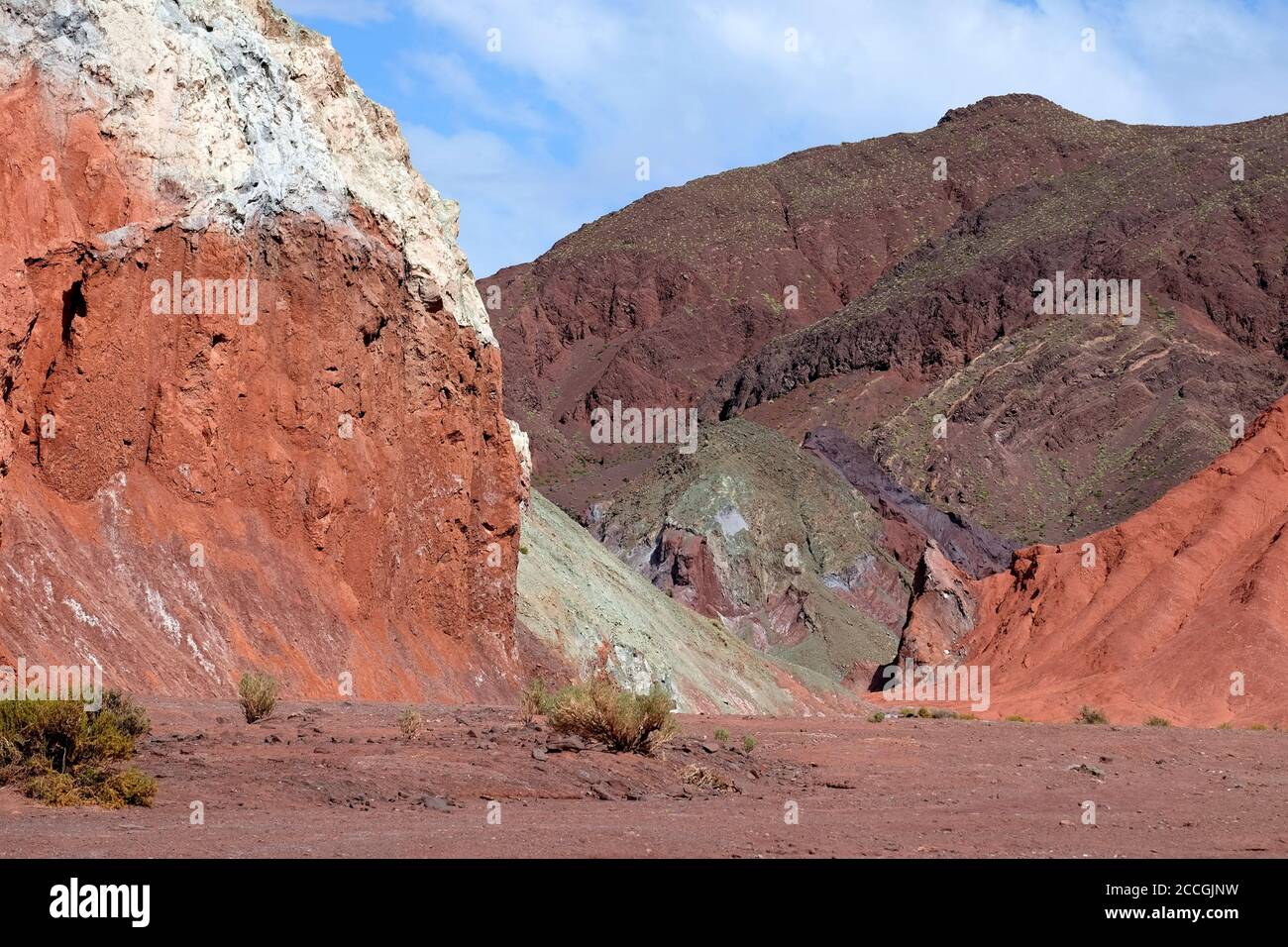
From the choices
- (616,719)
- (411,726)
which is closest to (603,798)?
(616,719)

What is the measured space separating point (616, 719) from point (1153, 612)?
98.6ft

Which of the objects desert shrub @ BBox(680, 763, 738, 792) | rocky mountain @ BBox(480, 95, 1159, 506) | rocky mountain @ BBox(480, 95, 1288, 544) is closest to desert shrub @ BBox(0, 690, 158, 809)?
desert shrub @ BBox(680, 763, 738, 792)

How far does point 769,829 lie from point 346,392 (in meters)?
17.0

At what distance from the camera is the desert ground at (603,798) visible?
1029 centimetres

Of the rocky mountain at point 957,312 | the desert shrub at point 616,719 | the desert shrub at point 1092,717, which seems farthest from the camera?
the rocky mountain at point 957,312

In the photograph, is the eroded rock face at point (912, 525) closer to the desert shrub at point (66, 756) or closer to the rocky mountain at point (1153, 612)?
the rocky mountain at point (1153, 612)

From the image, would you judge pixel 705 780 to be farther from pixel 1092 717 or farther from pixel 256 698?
pixel 1092 717

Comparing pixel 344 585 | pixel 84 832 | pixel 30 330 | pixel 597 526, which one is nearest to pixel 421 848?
pixel 84 832

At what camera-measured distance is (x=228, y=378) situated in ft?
80.3

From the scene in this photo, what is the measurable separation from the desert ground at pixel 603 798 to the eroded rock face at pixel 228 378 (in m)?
3.85

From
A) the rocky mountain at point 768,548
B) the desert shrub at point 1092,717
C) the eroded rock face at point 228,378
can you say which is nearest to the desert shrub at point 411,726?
the eroded rock face at point 228,378

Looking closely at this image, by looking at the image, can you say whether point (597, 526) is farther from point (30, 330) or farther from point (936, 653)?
point (30, 330)

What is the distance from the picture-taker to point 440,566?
29094 millimetres

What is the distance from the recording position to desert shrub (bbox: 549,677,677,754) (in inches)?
595
